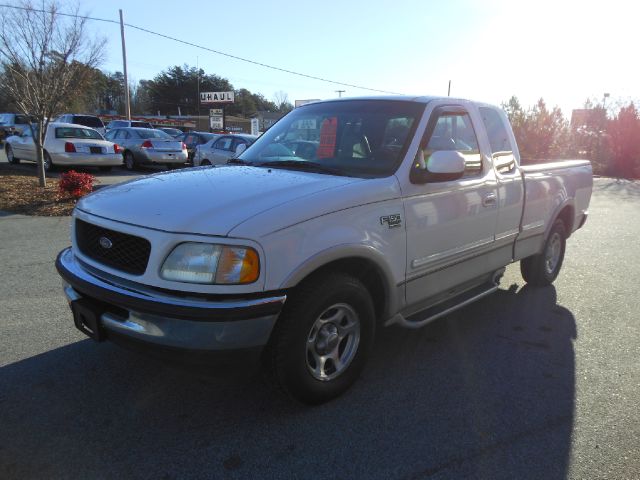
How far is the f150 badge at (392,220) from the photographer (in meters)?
2.98

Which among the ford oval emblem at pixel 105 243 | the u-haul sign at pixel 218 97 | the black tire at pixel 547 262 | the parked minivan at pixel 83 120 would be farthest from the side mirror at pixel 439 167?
the u-haul sign at pixel 218 97

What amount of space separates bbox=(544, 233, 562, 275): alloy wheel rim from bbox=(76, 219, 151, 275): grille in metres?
4.37

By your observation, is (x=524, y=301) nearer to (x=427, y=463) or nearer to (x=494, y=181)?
(x=494, y=181)

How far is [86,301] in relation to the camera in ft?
9.00

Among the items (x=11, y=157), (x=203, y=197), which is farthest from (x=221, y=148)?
(x=203, y=197)

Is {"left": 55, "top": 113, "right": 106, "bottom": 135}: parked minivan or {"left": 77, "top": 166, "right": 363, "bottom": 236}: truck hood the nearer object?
{"left": 77, "top": 166, "right": 363, "bottom": 236}: truck hood

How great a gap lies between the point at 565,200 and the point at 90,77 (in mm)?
10143

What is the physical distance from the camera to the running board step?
333cm

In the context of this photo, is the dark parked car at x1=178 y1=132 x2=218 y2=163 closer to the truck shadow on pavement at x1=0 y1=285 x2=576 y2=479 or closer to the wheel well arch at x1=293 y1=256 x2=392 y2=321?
the truck shadow on pavement at x1=0 y1=285 x2=576 y2=479

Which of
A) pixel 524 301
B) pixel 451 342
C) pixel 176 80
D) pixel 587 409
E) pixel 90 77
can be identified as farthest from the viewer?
pixel 176 80

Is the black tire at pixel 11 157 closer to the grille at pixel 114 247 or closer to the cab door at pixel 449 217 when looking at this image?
the grille at pixel 114 247

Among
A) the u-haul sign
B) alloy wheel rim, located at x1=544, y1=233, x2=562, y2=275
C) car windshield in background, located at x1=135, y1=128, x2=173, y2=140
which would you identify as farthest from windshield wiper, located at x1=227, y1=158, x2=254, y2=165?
the u-haul sign

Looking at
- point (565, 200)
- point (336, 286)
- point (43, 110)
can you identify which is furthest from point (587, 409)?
point (43, 110)

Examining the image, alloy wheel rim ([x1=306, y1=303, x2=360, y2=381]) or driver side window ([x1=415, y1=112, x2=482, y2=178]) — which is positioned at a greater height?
driver side window ([x1=415, y1=112, x2=482, y2=178])
